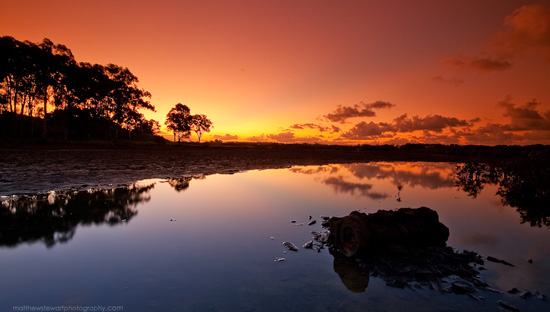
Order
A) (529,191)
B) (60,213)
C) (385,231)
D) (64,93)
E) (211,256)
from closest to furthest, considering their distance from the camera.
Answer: (211,256), (385,231), (60,213), (529,191), (64,93)

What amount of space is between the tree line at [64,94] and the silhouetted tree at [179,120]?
38.5 feet

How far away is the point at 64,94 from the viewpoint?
55.5 m

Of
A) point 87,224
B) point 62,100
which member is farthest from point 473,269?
point 62,100

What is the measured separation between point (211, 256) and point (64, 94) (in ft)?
Result: 221

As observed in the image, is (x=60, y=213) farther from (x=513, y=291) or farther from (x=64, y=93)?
(x=64, y=93)

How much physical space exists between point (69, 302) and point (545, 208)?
24.4 meters

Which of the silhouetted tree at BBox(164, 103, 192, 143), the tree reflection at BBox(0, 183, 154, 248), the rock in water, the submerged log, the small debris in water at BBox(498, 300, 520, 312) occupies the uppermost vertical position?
the silhouetted tree at BBox(164, 103, 192, 143)

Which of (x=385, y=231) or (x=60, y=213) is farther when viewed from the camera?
(x=60, y=213)

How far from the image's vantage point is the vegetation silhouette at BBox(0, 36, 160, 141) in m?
46.3

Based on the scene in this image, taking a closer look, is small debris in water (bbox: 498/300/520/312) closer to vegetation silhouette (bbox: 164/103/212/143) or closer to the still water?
the still water

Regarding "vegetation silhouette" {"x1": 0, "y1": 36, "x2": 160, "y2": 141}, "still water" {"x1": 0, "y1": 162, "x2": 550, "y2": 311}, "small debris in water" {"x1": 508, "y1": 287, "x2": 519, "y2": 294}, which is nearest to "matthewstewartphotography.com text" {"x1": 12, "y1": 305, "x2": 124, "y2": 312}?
"still water" {"x1": 0, "y1": 162, "x2": 550, "y2": 311}

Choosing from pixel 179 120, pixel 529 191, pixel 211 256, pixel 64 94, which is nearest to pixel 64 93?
pixel 64 94

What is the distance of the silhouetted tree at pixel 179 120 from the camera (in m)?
90.1

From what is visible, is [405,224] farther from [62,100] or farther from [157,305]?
[62,100]
